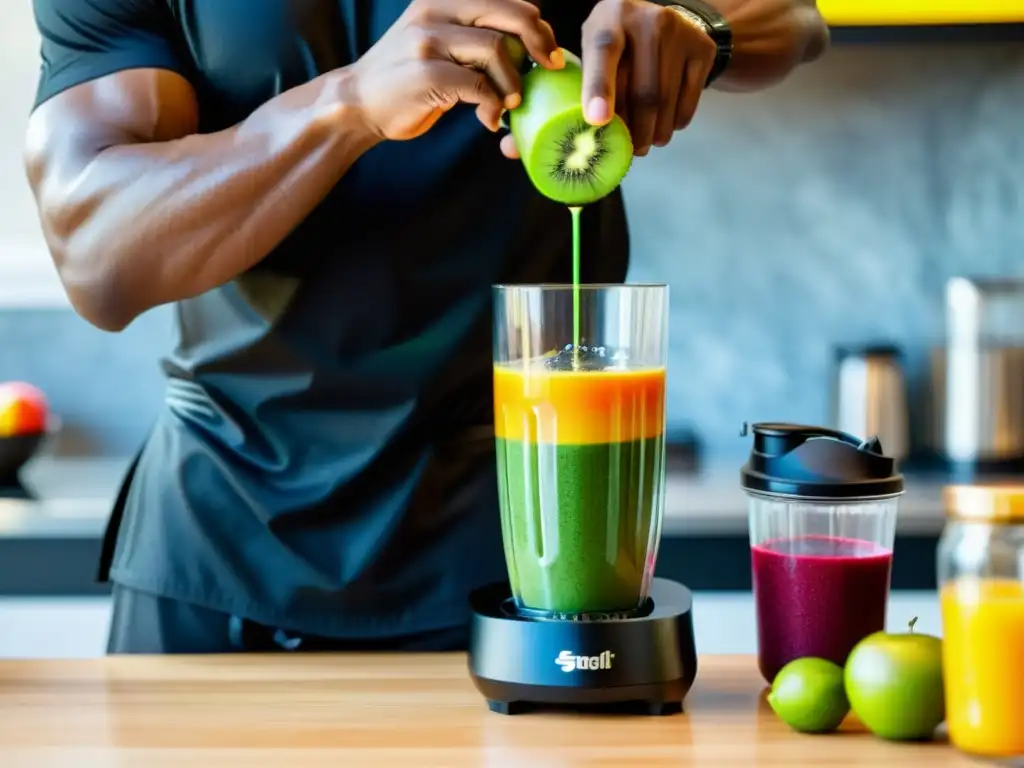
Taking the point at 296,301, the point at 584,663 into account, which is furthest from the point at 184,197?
the point at 584,663

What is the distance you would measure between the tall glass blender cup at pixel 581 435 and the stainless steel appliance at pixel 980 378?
5.50 ft

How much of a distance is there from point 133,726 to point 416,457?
42 cm

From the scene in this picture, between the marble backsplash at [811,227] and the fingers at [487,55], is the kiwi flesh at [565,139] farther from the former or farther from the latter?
the marble backsplash at [811,227]

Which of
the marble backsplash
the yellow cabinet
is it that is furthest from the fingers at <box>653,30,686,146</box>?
the marble backsplash

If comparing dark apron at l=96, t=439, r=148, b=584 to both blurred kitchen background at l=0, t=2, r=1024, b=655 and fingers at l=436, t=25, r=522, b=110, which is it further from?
blurred kitchen background at l=0, t=2, r=1024, b=655

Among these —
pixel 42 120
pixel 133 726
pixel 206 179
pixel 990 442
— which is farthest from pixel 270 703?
pixel 990 442

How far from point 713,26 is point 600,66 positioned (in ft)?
0.94

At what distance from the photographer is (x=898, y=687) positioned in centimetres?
87

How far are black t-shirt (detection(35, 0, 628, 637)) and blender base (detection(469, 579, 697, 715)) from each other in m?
0.31

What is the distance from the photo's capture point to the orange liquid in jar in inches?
32.7

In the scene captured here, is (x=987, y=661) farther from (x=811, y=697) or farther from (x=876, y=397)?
(x=876, y=397)

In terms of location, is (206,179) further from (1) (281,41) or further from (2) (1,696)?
(2) (1,696)

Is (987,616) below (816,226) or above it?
below

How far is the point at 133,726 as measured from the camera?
943mm
